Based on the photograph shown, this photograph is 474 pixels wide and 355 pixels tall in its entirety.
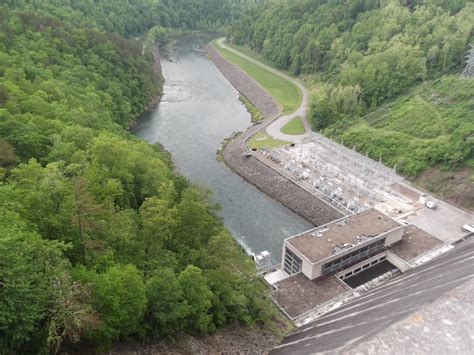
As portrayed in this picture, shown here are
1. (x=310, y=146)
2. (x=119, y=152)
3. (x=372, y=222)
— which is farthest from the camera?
(x=310, y=146)

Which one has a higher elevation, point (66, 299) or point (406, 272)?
point (66, 299)

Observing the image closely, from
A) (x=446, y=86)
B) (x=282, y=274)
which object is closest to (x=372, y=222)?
(x=282, y=274)

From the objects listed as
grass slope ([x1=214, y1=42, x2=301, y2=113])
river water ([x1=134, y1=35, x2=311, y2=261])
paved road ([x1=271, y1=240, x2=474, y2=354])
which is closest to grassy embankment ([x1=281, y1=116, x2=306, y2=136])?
grass slope ([x1=214, y1=42, x2=301, y2=113])

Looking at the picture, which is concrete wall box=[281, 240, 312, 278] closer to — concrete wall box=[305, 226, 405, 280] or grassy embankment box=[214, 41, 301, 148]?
concrete wall box=[305, 226, 405, 280]

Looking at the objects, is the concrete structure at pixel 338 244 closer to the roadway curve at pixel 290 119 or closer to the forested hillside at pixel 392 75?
the forested hillside at pixel 392 75

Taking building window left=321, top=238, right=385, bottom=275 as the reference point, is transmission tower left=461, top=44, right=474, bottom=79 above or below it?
above

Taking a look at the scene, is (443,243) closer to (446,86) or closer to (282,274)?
(282,274)

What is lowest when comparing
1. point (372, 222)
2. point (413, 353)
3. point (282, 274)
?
point (282, 274)
